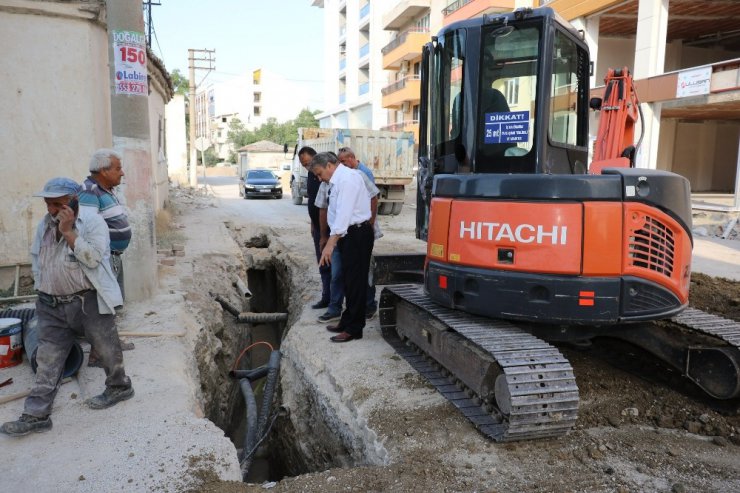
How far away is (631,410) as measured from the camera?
4.26 metres

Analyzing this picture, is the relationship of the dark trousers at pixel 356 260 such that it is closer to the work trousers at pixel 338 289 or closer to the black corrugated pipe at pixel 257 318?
the work trousers at pixel 338 289

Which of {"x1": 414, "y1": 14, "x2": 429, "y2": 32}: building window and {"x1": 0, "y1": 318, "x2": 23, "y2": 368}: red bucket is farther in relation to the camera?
{"x1": 414, "y1": 14, "x2": 429, "y2": 32}: building window

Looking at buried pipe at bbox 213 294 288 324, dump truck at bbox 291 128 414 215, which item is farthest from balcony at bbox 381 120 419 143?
buried pipe at bbox 213 294 288 324

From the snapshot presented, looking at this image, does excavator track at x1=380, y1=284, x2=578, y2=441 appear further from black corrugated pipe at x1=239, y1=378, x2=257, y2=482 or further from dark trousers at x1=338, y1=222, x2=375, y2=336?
black corrugated pipe at x1=239, y1=378, x2=257, y2=482

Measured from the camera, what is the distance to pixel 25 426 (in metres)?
3.77

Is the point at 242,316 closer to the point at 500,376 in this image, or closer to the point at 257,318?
the point at 257,318

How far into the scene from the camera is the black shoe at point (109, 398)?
4.14 meters

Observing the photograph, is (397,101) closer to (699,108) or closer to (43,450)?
(699,108)

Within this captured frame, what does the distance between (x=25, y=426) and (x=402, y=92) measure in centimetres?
3381

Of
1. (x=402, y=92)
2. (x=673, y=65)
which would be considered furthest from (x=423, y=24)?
(x=673, y=65)

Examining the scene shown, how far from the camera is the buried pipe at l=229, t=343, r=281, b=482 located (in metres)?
4.95

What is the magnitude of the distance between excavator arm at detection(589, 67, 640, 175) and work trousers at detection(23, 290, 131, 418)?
15.3 feet

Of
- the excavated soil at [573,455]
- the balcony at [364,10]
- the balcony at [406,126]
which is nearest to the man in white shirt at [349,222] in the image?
the excavated soil at [573,455]

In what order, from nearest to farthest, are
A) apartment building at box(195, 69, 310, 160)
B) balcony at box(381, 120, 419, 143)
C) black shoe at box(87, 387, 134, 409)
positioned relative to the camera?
black shoe at box(87, 387, 134, 409)
balcony at box(381, 120, 419, 143)
apartment building at box(195, 69, 310, 160)
